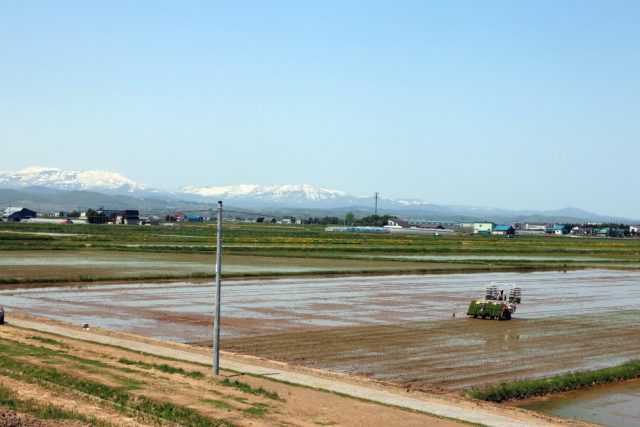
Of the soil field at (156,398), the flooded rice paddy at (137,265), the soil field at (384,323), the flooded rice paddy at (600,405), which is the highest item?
the flooded rice paddy at (137,265)

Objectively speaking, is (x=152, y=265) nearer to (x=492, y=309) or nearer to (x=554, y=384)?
(x=492, y=309)

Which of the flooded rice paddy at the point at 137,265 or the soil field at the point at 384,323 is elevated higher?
the flooded rice paddy at the point at 137,265

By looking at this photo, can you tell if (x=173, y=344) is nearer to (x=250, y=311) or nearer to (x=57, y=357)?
(x=57, y=357)

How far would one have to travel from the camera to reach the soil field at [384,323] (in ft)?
95.3

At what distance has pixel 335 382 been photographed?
24094 mm

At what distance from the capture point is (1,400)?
1942 cm

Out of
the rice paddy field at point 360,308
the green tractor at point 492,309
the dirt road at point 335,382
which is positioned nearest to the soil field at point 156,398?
the dirt road at point 335,382

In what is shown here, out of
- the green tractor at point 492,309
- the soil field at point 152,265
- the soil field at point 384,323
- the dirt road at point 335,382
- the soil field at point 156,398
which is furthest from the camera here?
the soil field at point 152,265

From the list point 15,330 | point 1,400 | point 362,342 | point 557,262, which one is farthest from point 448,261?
point 1,400

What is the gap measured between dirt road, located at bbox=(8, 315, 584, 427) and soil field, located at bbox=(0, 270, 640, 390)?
62.6 inches

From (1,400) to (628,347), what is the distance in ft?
80.0

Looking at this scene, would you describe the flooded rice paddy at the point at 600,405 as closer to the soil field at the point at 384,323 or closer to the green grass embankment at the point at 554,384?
the green grass embankment at the point at 554,384

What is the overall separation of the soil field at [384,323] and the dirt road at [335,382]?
159 centimetres

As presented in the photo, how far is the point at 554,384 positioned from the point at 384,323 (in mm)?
14374
